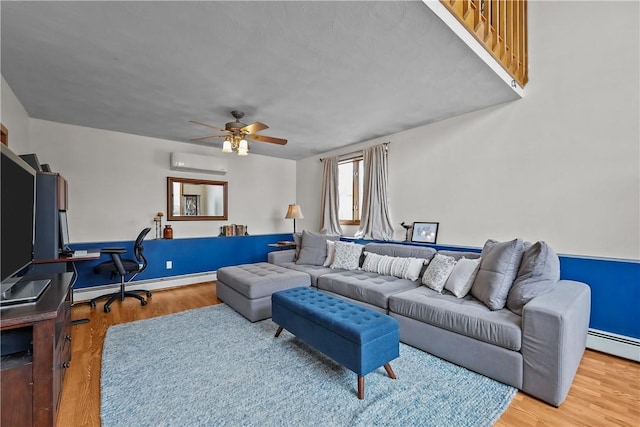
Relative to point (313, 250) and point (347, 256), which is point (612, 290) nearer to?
point (347, 256)

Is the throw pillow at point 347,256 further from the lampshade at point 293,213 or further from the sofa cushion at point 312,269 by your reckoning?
the lampshade at point 293,213

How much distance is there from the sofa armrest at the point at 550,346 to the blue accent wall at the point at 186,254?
171 inches

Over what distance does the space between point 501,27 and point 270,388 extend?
356 cm

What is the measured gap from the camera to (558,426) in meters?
1.55

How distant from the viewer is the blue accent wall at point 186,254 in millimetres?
3859

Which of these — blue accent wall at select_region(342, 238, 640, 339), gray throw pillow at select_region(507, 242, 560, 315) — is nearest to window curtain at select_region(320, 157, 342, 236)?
gray throw pillow at select_region(507, 242, 560, 315)

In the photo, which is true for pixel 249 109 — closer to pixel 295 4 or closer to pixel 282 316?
pixel 295 4

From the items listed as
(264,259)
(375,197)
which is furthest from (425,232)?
(264,259)

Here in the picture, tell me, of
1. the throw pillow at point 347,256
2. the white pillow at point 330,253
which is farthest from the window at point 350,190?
the throw pillow at point 347,256

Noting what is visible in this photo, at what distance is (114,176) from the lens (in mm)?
4125

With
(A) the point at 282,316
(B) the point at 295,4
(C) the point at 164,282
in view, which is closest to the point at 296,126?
(B) the point at 295,4

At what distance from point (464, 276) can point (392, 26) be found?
2.11m

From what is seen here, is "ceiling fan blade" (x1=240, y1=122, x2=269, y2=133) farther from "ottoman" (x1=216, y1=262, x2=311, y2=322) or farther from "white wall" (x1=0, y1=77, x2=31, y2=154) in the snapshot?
"white wall" (x1=0, y1=77, x2=31, y2=154)

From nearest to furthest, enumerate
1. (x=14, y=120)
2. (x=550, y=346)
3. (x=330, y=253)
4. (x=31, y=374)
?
1. (x=31, y=374)
2. (x=550, y=346)
3. (x=14, y=120)
4. (x=330, y=253)
